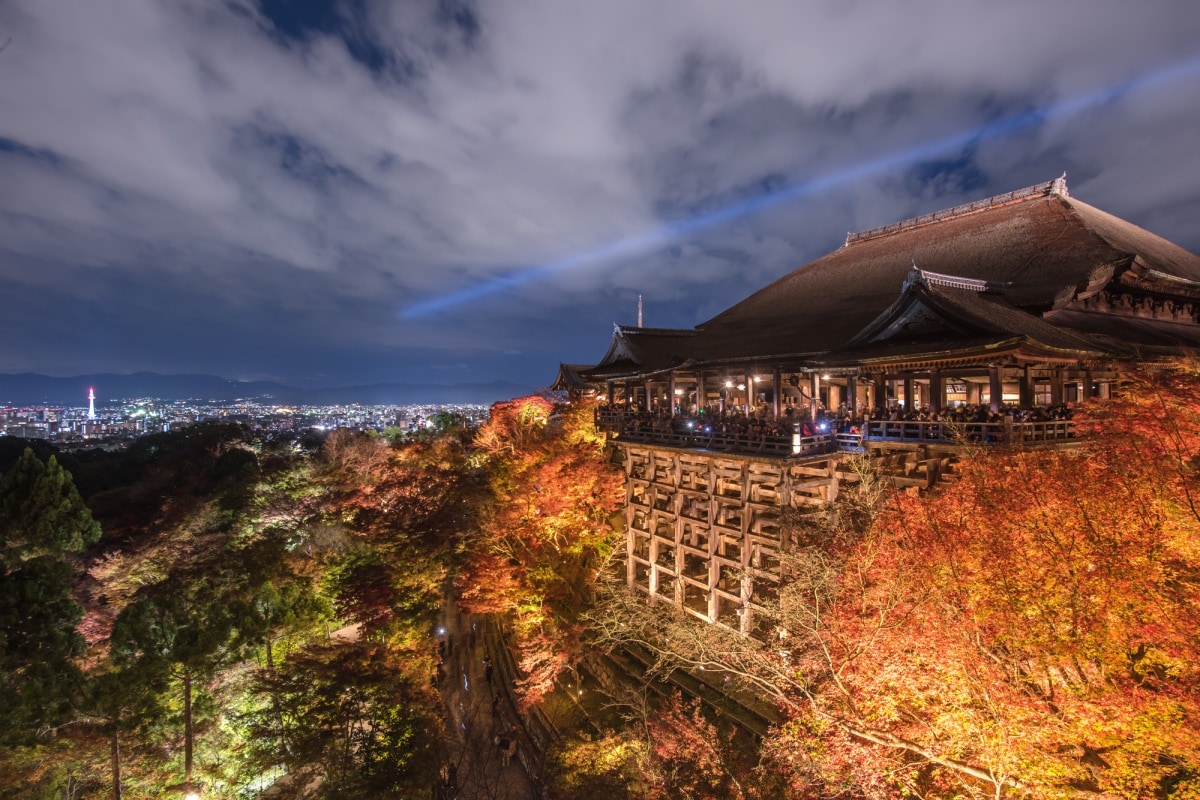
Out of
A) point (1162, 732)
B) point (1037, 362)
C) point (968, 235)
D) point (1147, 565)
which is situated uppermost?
point (968, 235)

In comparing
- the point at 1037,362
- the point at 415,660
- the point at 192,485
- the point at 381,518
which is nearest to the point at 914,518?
the point at 1037,362

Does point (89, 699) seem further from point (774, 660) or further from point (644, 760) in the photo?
point (774, 660)

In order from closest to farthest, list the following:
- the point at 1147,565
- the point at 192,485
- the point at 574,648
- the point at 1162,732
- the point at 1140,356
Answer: the point at 1162,732 → the point at 1147,565 → the point at 1140,356 → the point at 574,648 → the point at 192,485

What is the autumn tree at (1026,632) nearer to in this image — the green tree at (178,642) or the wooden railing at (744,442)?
the wooden railing at (744,442)

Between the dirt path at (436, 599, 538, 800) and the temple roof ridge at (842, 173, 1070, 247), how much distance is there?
93.9ft

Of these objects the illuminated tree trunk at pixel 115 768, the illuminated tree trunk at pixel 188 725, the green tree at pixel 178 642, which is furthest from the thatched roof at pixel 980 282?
the illuminated tree trunk at pixel 115 768

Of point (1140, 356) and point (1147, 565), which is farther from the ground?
point (1140, 356)

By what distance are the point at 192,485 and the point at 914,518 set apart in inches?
1450


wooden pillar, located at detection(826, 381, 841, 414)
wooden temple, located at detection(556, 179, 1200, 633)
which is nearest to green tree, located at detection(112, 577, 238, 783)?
wooden temple, located at detection(556, 179, 1200, 633)

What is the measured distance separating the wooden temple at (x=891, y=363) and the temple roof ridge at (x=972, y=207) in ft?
0.26

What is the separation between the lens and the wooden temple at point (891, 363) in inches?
549

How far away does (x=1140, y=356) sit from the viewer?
46.6 feet

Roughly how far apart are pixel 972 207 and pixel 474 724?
30534mm

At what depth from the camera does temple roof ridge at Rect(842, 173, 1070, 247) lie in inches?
872
